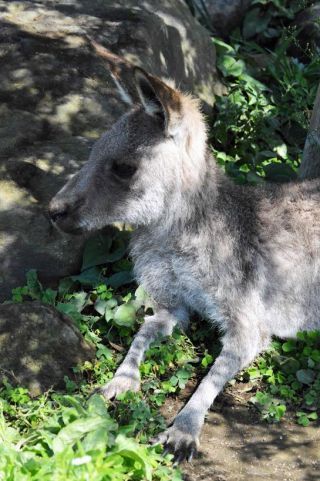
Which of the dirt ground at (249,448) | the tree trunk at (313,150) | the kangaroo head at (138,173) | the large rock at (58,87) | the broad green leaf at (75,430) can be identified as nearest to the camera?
the broad green leaf at (75,430)

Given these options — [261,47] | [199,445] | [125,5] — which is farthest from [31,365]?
[261,47]

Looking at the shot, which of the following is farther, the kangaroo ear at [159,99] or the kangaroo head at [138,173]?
the kangaroo head at [138,173]

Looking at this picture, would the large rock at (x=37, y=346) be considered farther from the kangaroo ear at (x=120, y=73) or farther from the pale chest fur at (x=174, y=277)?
the kangaroo ear at (x=120, y=73)

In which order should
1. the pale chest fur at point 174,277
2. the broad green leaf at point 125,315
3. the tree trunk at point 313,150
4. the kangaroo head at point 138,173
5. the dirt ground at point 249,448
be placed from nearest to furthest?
the dirt ground at point 249,448
the kangaroo head at point 138,173
the pale chest fur at point 174,277
the broad green leaf at point 125,315
the tree trunk at point 313,150

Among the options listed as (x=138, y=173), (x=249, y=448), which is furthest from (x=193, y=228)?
(x=249, y=448)

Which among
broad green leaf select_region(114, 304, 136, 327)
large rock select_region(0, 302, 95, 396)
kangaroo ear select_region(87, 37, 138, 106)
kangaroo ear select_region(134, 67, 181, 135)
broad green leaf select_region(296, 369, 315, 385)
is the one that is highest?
kangaroo ear select_region(134, 67, 181, 135)

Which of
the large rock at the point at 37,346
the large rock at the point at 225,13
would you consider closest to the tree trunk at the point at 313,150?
the large rock at the point at 37,346

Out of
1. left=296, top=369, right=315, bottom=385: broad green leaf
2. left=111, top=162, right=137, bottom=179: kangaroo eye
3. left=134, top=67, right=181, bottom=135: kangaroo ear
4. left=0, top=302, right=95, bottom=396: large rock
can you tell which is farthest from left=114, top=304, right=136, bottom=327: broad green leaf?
left=134, top=67, right=181, bottom=135: kangaroo ear

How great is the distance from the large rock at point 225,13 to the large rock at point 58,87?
3.96 feet

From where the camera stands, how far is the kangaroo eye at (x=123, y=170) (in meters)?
5.23

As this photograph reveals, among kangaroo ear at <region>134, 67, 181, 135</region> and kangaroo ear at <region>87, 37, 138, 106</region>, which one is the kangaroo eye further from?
kangaroo ear at <region>87, 37, 138, 106</region>

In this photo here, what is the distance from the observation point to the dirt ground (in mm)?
4543

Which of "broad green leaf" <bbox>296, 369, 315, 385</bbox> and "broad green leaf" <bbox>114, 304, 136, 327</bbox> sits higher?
"broad green leaf" <bbox>296, 369, 315, 385</bbox>

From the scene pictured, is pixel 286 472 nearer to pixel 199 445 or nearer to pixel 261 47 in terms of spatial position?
pixel 199 445
